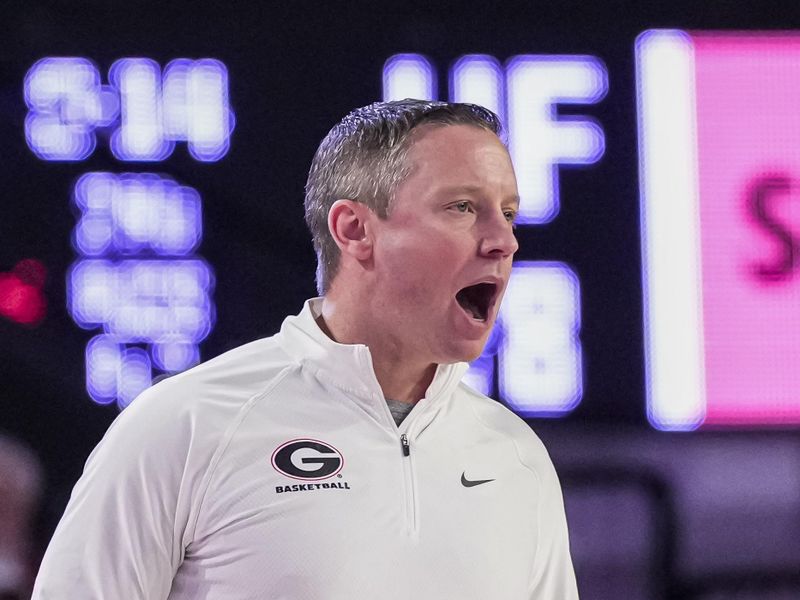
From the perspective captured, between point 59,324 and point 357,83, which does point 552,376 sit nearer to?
point 357,83

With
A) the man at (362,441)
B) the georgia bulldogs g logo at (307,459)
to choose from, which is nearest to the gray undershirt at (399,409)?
the man at (362,441)

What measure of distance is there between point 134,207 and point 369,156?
1.34 metres

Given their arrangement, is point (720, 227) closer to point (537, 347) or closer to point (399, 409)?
point (537, 347)

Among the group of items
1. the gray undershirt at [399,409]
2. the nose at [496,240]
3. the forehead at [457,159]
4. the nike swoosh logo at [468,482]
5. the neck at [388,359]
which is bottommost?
the nike swoosh logo at [468,482]

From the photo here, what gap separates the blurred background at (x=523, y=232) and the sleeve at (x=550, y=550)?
3.86 ft

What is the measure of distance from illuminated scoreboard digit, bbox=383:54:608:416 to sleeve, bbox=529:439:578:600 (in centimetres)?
117

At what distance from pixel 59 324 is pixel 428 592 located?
5.34 ft

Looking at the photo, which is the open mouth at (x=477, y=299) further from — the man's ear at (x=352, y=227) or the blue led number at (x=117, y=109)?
the blue led number at (x=117, y=109)

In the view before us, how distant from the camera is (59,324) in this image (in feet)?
8.99

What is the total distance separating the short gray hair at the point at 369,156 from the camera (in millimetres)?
1512

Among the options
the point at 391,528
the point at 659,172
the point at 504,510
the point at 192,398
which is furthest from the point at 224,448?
the point at 659,172

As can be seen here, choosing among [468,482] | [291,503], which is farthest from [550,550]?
[291,503]

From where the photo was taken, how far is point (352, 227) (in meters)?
1.54

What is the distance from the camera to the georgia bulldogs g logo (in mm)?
1374
